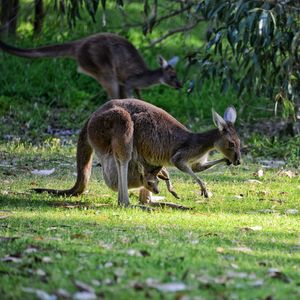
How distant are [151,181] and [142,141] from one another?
0.36 meters

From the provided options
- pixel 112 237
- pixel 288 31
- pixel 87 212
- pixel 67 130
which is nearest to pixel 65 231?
pixel 112 237

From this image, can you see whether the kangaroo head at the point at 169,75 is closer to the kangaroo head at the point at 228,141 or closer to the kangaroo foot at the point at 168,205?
the kangaroo head at the point at 228,141

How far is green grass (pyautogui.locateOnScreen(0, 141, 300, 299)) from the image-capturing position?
464 cm

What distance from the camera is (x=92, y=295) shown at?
4.31m

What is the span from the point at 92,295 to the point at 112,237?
5.88ft

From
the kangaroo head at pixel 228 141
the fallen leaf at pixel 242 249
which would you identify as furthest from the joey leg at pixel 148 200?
the fallen leaf at pixel 242 249

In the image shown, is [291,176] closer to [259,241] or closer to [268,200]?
[268,200]

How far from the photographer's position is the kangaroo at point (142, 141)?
779 cm

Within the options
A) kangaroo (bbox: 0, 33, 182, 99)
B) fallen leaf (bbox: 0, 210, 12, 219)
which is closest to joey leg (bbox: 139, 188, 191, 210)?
fallen leaf (bbox: 0, 210, 12, 219)

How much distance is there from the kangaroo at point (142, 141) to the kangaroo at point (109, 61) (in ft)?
15.6

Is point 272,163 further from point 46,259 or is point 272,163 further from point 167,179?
point 46,259

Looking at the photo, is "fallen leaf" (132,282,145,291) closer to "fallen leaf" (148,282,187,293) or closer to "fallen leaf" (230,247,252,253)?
"fallen leaf" (148,282,187,293)

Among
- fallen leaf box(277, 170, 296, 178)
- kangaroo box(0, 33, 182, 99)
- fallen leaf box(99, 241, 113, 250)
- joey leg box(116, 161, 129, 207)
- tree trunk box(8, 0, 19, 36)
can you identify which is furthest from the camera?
tree trunk box(8, 0, 19, 36)

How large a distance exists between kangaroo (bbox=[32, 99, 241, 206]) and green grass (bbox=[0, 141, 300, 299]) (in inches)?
12.7
